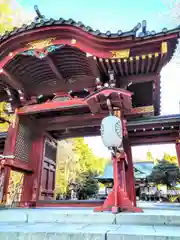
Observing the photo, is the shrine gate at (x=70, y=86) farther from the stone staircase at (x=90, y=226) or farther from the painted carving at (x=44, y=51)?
the stone staircase at (x=90, y=226)

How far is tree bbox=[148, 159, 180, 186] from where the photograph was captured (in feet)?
49.1

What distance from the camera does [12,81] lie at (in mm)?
5180

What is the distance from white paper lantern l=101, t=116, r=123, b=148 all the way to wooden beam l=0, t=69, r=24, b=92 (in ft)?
9.64

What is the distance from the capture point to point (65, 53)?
496cm

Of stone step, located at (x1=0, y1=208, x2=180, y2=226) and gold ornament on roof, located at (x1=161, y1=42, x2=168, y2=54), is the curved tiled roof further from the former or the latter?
stone step, located at (x1=0, y1=208, x2=180, y2=226)

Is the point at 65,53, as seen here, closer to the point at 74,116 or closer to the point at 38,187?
the point at 74,116

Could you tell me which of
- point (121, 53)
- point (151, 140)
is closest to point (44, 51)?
point (121, 53)

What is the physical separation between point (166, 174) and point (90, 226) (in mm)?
14351

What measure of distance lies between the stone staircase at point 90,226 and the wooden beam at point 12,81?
127 inches

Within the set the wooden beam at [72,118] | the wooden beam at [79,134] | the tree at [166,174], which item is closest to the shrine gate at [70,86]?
the wooden beam at [72,118]

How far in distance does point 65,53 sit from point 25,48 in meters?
1.00

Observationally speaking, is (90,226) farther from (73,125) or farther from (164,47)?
(73,125)

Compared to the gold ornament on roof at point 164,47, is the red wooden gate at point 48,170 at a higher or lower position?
lower

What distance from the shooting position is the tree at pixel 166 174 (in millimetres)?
14961
